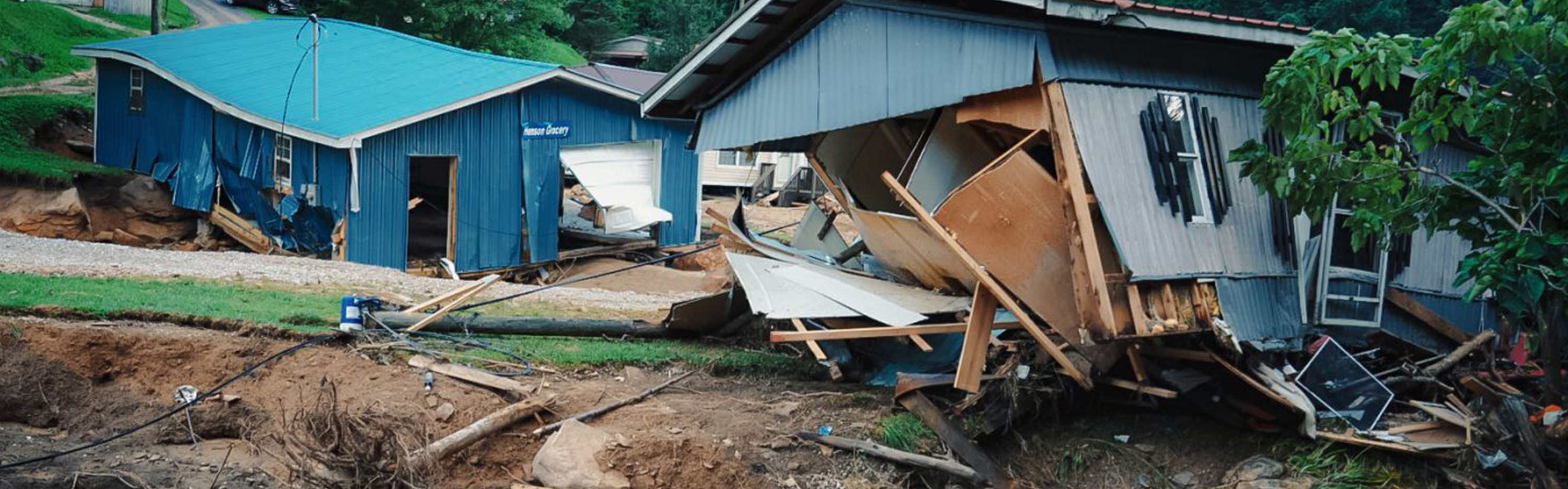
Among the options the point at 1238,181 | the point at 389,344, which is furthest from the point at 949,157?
the point at 389,344

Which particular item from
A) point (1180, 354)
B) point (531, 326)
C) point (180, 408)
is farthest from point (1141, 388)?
point (180, 408)

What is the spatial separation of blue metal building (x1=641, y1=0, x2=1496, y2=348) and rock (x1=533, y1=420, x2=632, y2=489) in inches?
151

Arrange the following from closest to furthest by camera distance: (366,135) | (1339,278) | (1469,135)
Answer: (1469,135) < (1339,278) < (366,135)

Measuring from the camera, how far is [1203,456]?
11.9 m

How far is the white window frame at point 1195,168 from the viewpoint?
11641mm

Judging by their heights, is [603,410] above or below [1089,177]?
below

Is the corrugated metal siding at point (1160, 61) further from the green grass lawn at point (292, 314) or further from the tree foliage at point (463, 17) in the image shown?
the tree foliage at point (463, 17)

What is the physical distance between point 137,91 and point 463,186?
377 inches

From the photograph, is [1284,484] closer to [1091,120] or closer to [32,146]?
[1091,120]

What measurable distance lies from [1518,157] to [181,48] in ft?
89.4

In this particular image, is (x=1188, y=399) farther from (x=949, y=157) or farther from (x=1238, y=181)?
(x=949, y=157)

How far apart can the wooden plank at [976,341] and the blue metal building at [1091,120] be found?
296mm

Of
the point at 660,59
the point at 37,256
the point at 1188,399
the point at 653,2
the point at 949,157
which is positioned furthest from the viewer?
the point at 653,2

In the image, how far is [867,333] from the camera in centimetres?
1229
